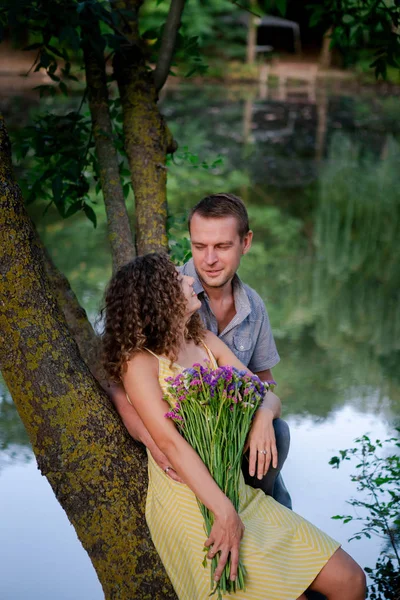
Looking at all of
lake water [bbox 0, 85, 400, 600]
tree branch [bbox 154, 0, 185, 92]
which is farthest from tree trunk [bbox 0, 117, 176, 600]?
tree branch [bbox 154, 0, 185, 92]

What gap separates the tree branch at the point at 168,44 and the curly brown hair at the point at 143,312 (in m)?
1.81

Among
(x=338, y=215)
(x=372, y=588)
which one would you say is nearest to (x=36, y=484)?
(x=372, y=588)

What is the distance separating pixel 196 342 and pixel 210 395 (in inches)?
13.9

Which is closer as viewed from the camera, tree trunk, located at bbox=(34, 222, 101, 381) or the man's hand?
the man's hand

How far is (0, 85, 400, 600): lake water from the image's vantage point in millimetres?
3562

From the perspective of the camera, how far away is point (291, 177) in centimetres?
1169

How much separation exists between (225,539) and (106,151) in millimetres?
2172

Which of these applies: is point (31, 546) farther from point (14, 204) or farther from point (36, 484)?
point (14, 204)

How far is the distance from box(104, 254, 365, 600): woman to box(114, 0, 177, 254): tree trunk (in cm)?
113

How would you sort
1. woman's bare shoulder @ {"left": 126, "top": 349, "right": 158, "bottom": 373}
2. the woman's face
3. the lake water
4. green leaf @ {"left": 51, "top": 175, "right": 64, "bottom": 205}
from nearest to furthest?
woman's bare shoulder @ {"left": 126, "top": 349, "right": 158, "bottom": 373}
the woman's face
the lake water
green leaf @ {"left": 51, "top": 175, "right": 64, "bottom": 205}

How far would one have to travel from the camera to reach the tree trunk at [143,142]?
3.56m

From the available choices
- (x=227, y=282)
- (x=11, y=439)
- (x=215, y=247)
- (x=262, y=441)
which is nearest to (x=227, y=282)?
(x=227, y=282)

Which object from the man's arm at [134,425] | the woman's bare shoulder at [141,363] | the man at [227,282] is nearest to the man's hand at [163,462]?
the man's arm at [134,425]

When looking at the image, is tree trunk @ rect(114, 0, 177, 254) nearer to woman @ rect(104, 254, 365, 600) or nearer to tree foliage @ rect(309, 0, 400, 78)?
tree foliage @ rect(309, 0, 400, 78)
